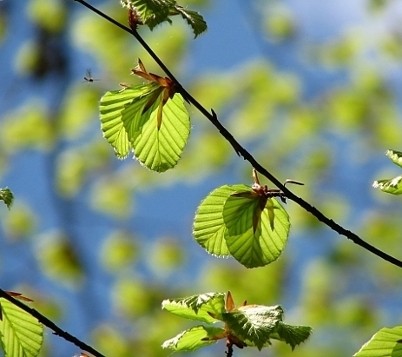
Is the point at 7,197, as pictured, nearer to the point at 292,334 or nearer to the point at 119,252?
the point at 292,334

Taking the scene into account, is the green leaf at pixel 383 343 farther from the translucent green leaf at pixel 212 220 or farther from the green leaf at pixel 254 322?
the translucent green leaf at pixel 212 220

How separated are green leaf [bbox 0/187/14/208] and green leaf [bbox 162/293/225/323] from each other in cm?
18

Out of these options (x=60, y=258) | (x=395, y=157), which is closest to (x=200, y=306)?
(x=395, y=157)

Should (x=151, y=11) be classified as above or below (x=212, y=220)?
above

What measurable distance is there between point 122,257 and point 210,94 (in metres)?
1.49

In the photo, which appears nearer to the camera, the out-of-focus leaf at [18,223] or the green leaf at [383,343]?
the green leaf at [383,343]

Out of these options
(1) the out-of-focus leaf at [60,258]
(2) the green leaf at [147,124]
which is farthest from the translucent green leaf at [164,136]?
(1) the out-of-focus leaf at [60,258]

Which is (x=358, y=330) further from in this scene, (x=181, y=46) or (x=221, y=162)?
(x=181, y=46)

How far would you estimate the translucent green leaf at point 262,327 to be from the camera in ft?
2.49

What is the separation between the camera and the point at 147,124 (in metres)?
0.95

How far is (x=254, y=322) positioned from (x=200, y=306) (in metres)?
0.05

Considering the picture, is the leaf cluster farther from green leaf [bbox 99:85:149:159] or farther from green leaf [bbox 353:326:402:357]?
green leaf [bbox 99:85:149:159]

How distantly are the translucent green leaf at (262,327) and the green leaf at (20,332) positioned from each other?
20 centimetres

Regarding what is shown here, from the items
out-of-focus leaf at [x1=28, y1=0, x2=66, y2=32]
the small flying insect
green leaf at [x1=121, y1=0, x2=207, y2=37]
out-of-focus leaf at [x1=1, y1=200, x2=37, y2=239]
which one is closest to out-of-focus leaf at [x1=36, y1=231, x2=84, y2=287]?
out-of-focus leaf at [x1=1, y1=200, x2=37, y2=239]
